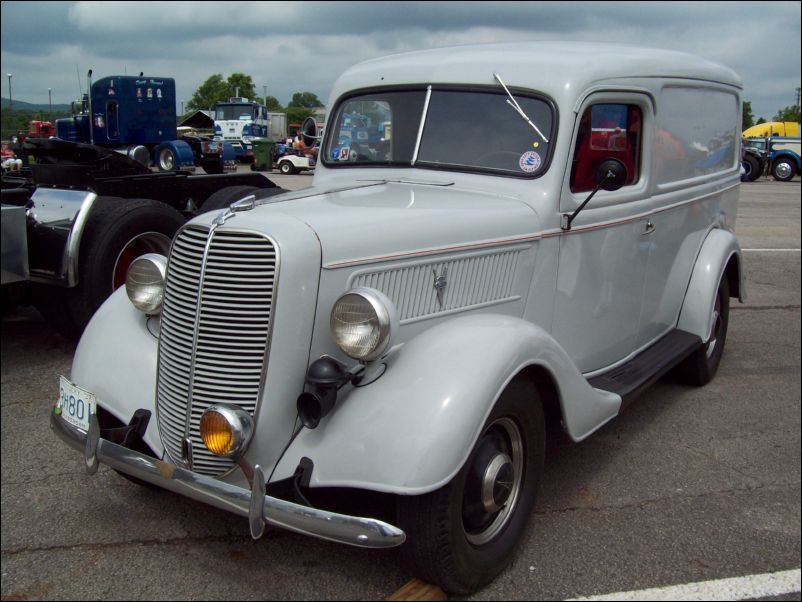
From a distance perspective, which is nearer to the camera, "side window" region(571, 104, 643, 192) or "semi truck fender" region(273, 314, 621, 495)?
"semi truck fender" region(273, 314, 621, 495)

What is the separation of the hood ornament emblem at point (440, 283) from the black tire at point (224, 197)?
3.23 m

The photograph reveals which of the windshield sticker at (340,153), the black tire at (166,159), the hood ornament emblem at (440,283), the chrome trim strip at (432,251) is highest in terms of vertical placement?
the windshield sticker at (340,153)

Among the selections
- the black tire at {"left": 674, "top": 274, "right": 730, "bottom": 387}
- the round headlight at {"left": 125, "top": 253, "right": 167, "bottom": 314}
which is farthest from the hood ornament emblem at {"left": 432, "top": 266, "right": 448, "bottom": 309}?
the black tire at {"left": 674, "top": 274, "right": 730, "bottom": 387}

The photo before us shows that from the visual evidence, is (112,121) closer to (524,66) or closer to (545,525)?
(524,66)

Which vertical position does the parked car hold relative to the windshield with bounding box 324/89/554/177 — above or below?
below

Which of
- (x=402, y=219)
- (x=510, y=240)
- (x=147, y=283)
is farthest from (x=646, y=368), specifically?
(x=147, y=283)

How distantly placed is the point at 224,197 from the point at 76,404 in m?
3.33

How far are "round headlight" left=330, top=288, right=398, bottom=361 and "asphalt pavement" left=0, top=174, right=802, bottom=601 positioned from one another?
0.89 m

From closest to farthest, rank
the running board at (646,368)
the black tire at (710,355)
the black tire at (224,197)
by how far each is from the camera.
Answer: the running board at (646,368) < the black tire at (710,355) < the black tire at (224,197)

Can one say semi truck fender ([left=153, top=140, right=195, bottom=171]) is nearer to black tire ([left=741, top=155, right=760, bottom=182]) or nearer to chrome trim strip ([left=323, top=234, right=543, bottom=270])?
black tire ([left=741, top=155, right=760, bottom=182])

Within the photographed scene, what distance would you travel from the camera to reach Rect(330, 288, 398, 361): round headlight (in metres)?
2.60

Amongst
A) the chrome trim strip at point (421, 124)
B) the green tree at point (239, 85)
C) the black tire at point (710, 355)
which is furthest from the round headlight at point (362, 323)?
the green tree at point (239, 85)

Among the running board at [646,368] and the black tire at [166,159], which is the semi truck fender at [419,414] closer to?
the running board at [646,368]

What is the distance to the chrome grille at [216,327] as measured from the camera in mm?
2633
